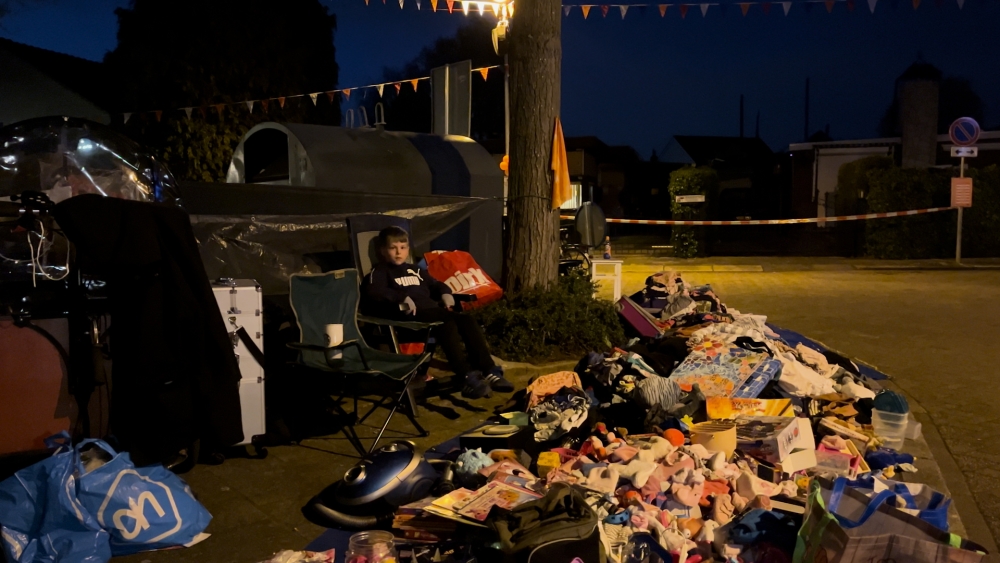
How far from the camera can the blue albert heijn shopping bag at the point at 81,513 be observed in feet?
9.84

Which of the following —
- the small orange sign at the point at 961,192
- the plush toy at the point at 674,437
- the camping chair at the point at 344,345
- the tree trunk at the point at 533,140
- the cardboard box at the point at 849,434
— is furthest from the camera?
the small orange sign at the point at 961,192

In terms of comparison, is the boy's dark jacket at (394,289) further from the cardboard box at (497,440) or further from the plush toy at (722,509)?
the plush toy at (722,509)

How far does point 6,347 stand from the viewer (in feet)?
11.8

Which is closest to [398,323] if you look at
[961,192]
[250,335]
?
[250,335]

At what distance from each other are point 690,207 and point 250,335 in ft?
52.3

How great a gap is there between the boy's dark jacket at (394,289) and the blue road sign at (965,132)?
13.3 m

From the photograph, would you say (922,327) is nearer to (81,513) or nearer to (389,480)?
(389,480)

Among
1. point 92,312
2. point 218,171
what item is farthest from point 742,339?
point 218,171

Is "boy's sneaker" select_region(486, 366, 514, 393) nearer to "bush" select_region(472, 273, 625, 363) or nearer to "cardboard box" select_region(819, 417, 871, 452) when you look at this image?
"bush" select_region(472, 273, 625, 363)

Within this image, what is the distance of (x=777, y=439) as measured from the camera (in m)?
3.84

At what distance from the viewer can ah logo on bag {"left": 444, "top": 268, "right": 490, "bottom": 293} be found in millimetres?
6891

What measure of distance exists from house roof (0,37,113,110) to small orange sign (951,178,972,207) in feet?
71.4

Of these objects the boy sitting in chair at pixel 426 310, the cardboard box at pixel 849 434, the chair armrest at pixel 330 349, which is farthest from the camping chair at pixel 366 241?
the cardboard box at pixel 849 434

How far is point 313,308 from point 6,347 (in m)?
1.81
